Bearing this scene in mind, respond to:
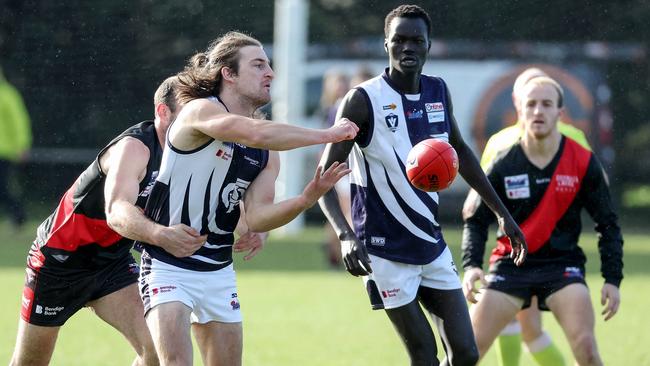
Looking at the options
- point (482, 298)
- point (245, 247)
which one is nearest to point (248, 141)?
point (245, 247)

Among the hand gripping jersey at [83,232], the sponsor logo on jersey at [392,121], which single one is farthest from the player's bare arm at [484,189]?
the hand gripping jersey at [83,232]

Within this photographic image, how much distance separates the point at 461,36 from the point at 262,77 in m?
11.1

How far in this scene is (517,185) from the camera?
22.2 ft

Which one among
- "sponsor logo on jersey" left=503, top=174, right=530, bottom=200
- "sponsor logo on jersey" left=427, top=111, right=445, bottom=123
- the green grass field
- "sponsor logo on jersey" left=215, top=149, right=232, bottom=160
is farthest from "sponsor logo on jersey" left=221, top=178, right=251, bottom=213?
the green grass field

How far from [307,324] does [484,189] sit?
4.17m

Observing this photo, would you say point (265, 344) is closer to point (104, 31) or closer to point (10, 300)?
point (10, 300)

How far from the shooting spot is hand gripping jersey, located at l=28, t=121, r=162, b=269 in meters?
5.96

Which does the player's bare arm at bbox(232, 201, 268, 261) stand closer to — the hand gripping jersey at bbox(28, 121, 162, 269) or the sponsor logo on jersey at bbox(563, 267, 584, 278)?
the hand gripping jersey at bbox(28, 121, 162, 269)

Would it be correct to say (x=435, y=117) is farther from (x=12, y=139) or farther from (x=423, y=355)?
(x=12, y=139)

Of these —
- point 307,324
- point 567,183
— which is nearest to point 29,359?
point 567,183

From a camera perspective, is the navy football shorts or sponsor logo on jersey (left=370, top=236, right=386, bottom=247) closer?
sponsor logo on jersey (left=370, top=236, right=386, bottom=247)

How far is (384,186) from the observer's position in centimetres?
584

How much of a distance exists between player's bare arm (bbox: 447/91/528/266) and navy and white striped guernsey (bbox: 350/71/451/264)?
13cm

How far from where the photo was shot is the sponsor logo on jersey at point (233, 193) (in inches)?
217
